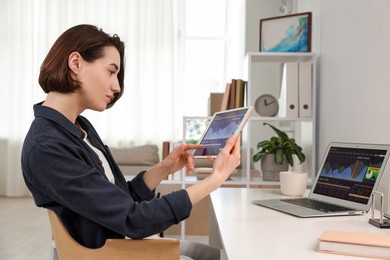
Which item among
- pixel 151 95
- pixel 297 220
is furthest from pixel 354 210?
pixel 151 95

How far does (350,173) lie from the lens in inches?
63.7

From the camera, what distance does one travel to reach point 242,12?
6816 millimetres

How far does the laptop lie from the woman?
44cm

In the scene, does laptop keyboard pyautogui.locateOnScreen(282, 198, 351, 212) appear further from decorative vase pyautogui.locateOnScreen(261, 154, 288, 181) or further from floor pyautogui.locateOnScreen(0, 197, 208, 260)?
floor pyautogui.locateOnScreen(0, 197, 208, 260)

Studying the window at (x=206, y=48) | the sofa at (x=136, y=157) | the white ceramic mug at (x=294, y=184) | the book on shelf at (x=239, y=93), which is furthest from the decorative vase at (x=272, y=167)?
the window at (x=206, y=48)

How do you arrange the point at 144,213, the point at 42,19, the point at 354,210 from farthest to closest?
the point at 42,19 < the point at 354,210 < the point at 144,213

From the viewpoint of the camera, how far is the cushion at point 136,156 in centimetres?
514

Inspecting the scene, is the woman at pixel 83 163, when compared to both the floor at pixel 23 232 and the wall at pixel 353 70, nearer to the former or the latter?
the wall at pixel 353 70

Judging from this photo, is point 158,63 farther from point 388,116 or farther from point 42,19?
point 388,116

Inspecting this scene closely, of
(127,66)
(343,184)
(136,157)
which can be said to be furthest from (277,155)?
(127,66)

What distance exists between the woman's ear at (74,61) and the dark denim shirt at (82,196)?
132mm

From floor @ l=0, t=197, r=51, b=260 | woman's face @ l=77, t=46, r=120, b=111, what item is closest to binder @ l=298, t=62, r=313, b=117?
woman's face @ l=77, t=46, r=120, b=111

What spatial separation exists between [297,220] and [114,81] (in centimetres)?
64

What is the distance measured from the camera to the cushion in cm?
514
